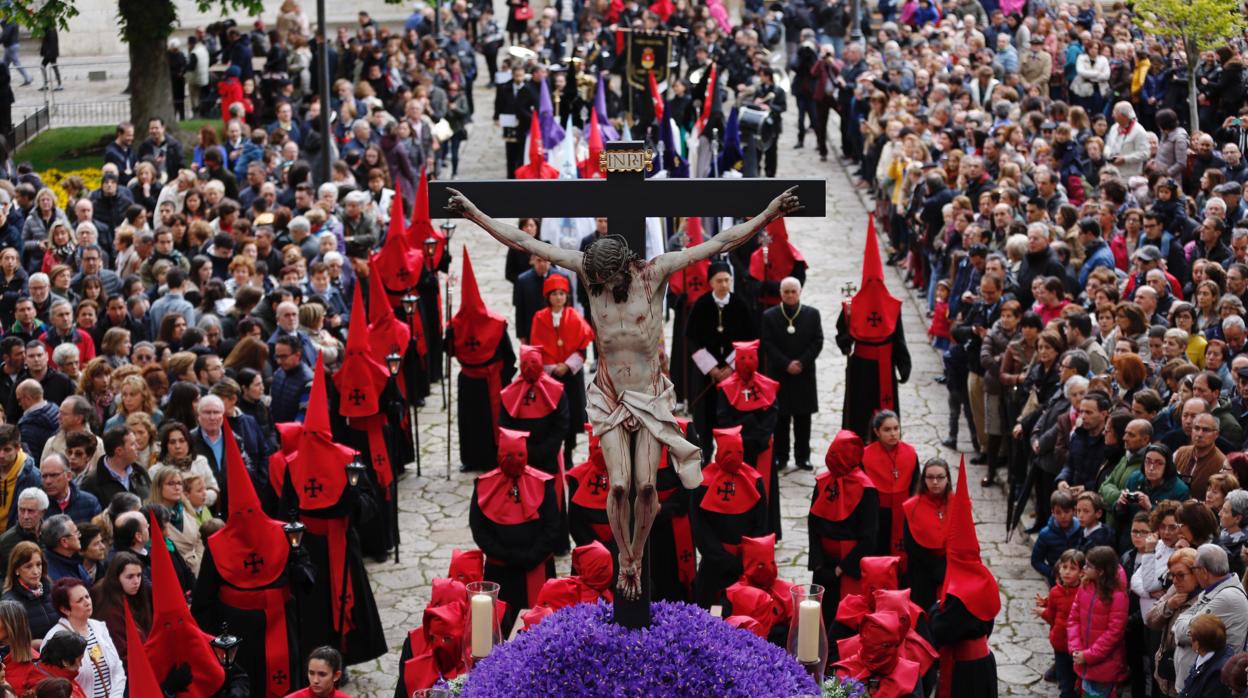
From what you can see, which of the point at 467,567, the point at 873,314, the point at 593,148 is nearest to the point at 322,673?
the point at 467,567

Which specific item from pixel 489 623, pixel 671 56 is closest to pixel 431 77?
pixel 671 56

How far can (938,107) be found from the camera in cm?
2336

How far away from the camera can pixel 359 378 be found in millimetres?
13914

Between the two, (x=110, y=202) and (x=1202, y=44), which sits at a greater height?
(x=1202, y=44)

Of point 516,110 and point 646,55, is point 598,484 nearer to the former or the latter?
point 516,110

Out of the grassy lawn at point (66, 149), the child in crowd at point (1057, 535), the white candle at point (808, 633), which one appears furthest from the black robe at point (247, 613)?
the grassy lawn at point (66, 149)

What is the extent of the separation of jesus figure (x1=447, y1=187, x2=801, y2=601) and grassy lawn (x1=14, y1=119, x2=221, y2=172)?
60.9 ft

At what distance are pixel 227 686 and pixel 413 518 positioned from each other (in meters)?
5.30

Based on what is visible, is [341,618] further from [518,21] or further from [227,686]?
[518,21]

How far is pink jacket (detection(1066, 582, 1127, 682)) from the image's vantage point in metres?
11.0

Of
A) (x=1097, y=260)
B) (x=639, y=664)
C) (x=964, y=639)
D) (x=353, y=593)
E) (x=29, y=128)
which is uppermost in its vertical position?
(x=639, y=664)

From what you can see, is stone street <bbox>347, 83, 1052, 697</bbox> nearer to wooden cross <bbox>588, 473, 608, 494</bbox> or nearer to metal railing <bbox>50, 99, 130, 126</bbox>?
wooden cross <bbox>588, 473, 608, 494</bbox>

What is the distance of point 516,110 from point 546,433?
38.1 feet

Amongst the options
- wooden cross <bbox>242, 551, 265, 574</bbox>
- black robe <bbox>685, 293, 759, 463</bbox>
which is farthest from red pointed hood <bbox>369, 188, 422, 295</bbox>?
wooden cross <bbox>242, 551, 265, 574</bbox>
